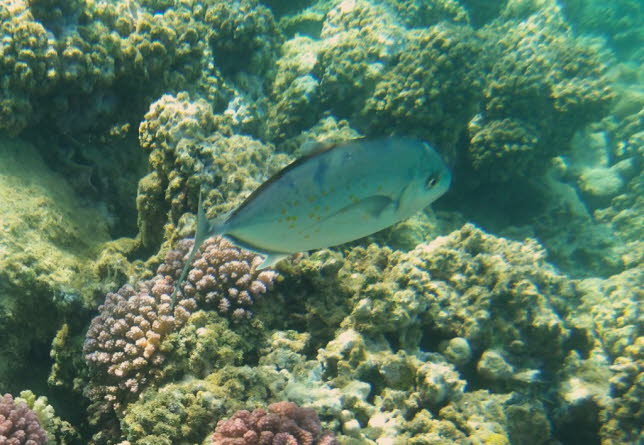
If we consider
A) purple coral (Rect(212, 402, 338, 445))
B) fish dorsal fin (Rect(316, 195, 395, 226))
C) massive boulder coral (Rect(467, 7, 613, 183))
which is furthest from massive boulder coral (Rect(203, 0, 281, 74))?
purple coral (Rect(212, 402, 338, 445))

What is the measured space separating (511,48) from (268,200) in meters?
9.47

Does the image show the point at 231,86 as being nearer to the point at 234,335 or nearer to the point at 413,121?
the point at 413,121

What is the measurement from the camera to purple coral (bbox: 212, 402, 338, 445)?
8.09 ft

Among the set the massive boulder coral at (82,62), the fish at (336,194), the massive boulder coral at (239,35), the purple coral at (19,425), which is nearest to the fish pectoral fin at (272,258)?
the fish at (336,194)

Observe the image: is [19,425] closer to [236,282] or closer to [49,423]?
[49,423]

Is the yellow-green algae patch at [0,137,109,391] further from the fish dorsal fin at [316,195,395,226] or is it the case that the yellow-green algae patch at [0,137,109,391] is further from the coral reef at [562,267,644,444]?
the coral reef at [562,267,644,444]

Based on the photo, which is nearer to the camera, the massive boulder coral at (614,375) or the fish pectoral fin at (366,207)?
the fish pectoral fin at (366,207)

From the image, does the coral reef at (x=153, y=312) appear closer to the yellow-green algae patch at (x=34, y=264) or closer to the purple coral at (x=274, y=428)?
the yellow-green algae patch at (x=34, y=264)

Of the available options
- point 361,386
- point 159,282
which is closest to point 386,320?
point 361,386

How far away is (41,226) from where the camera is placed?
4.08 m

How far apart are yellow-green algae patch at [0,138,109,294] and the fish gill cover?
0.07 feet

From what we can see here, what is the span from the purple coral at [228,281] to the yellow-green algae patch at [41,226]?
3.98 feet

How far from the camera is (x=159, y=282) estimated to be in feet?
12.1

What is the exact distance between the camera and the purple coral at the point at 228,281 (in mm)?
3521
